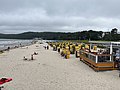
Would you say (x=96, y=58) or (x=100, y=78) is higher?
(x=96, y=58)

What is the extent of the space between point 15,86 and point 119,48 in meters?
8.32

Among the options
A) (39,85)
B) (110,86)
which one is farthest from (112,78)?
(39,85)

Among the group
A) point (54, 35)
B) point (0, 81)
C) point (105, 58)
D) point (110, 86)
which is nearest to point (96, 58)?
point (105, 58)

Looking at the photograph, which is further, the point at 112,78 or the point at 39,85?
the point at 112,78

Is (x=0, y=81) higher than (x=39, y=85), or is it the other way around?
(x=0, y=81)

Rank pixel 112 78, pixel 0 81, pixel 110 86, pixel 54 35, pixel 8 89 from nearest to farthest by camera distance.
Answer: pixel 0 81 < pixel 8 89 < pixel 110 86 < pixel 112 78 < pixel 54 35

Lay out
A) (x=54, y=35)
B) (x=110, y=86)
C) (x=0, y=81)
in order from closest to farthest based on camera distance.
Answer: (x=0, y=81) < (x=110, y=86) < (x=54, y=35)

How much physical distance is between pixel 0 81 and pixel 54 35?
17921cm

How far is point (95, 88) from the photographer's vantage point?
382 inches

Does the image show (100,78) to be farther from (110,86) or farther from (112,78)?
(110,86)

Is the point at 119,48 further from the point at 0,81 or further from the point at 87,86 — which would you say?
the point at 0,81

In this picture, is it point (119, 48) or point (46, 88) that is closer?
point (46, 88)

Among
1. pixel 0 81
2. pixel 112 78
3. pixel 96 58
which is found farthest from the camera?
pixel 96 58

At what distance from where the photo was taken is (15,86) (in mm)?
10086
